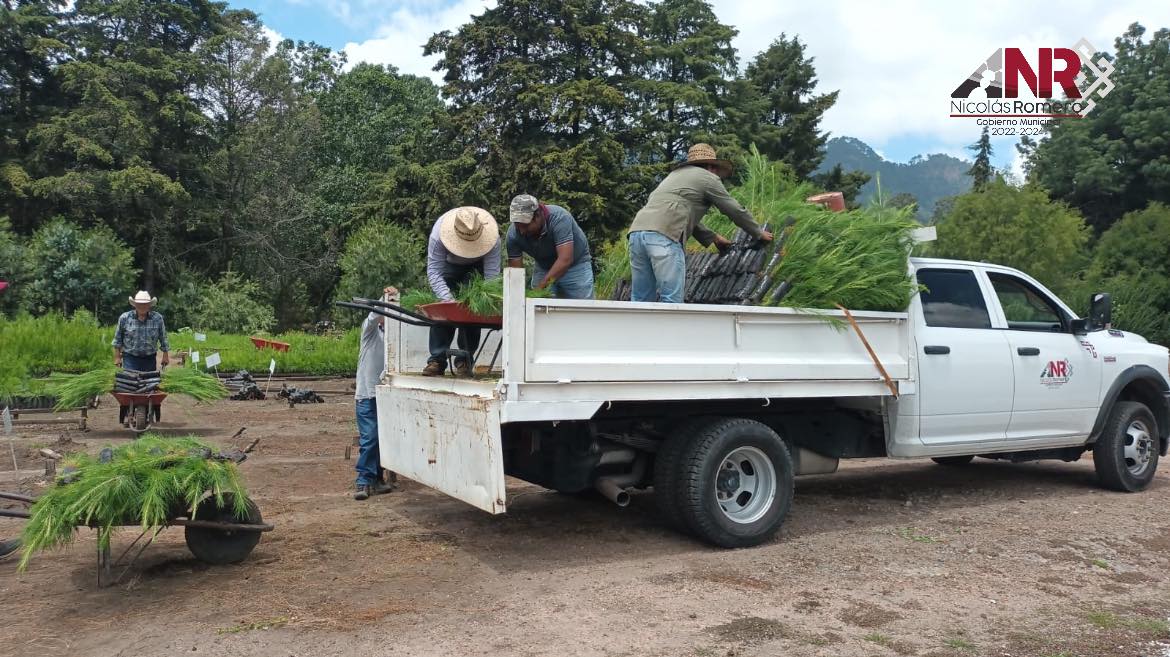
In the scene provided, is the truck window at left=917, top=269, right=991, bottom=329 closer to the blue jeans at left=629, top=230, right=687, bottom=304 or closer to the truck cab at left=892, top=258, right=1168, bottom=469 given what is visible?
the truck cab at left=892, top=258, right=1168, bottom=469

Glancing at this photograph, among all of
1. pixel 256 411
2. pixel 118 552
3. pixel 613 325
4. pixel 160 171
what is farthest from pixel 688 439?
pixel 160 171

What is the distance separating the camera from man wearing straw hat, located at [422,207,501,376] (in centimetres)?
584

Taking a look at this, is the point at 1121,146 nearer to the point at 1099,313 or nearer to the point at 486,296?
the point at 1099,313

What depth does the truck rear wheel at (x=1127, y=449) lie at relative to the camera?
7.35 metres

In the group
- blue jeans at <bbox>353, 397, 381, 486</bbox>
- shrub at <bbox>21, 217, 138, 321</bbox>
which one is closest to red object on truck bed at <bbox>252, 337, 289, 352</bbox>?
shrub at <bbox>21, 217, 138, 321</bbox>

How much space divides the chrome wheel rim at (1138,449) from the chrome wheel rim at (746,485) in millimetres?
3930

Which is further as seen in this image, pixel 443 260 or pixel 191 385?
pixel 191 385

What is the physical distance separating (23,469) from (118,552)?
A: 3549 millimetres

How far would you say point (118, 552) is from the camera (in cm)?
514

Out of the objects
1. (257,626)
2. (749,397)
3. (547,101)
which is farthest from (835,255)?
(547,101)

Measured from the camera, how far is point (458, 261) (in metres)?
6.18

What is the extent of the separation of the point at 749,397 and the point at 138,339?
8.16 meters

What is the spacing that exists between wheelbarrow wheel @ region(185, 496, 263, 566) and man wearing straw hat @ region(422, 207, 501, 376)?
1.48 m

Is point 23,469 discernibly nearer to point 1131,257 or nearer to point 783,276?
point 783,276
